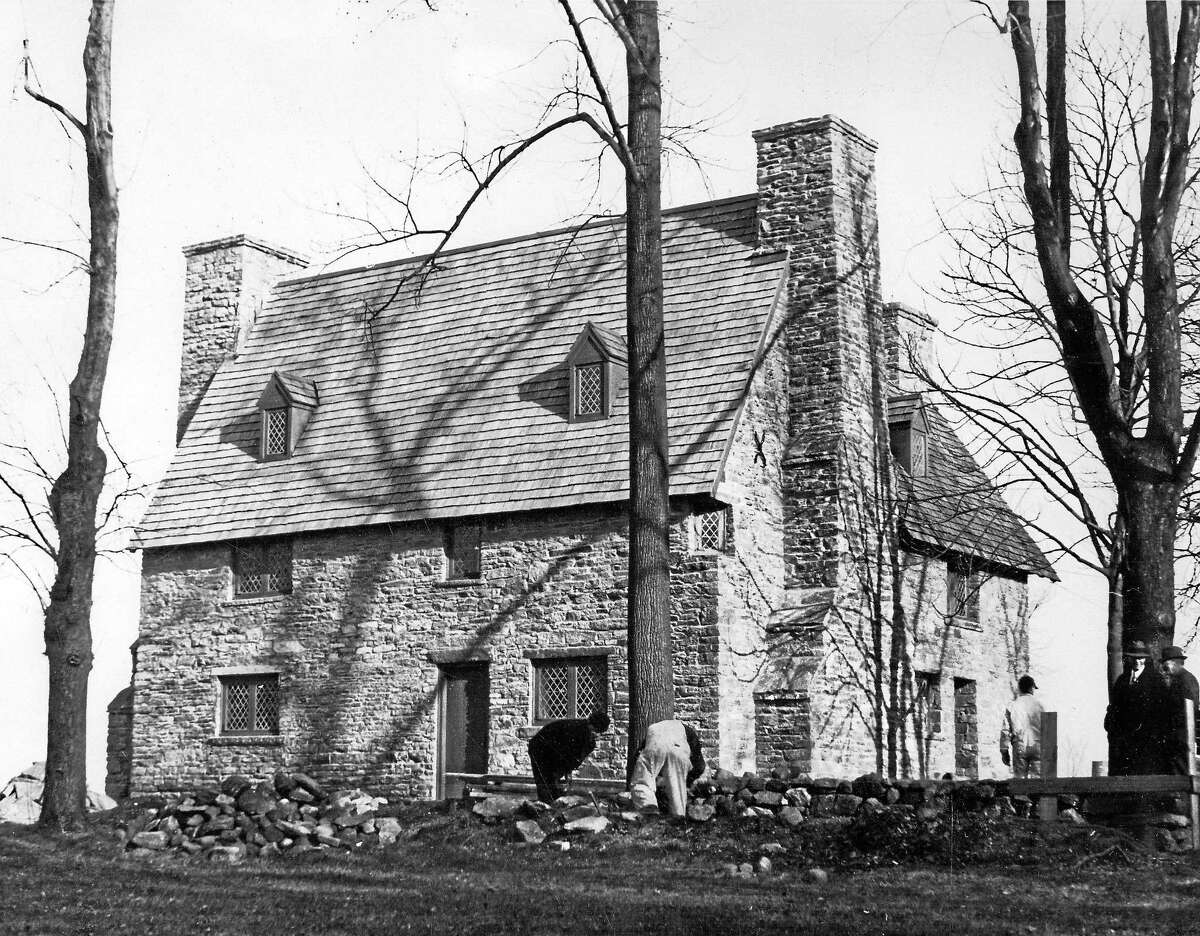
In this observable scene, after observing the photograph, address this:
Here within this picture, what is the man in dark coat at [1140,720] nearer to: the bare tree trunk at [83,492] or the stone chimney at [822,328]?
the stone chimney at [822,328]

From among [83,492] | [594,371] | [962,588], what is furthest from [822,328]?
[83,492]

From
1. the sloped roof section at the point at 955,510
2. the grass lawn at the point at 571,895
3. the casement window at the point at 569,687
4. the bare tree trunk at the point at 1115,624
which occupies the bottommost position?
the grass lawn at the point at 571,895

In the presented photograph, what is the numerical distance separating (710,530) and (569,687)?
10.3 feet

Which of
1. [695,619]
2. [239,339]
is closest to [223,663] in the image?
[239,339]

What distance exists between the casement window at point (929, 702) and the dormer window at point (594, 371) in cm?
671

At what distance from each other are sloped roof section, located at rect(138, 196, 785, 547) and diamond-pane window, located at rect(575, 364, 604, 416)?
269 mm

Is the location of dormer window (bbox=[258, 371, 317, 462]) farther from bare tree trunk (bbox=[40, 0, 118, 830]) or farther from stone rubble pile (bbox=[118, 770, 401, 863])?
stone rubble pile (bbox=[118, 770, 401, 863])

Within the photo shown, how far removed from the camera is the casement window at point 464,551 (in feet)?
87.6

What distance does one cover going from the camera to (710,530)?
2489 cm

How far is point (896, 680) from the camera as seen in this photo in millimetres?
26531

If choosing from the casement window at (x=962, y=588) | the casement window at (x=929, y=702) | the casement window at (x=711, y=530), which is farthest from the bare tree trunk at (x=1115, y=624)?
the casement window at (x=711, y=530)

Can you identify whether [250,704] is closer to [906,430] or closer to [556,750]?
[556,750]

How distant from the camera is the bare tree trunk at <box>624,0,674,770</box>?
19.3 metres

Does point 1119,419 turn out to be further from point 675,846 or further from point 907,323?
point 907,323
